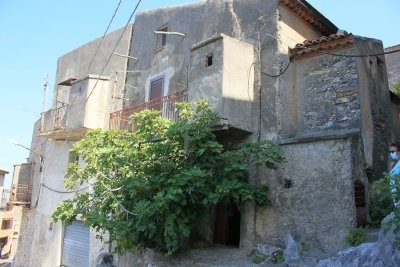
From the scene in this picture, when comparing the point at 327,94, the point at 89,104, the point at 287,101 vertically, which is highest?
the point at 89,104

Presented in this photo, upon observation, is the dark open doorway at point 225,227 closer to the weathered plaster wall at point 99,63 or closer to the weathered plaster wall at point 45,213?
the weathered plaster wall at point 99,63

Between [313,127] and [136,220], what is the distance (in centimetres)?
464

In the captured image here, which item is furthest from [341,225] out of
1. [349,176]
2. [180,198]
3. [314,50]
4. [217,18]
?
[217,18]

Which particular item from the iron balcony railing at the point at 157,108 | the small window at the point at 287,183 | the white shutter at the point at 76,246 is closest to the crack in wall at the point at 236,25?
the iron balcony railing at the point at 157,108

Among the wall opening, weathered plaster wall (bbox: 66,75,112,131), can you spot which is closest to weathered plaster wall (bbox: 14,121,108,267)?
weathered plaster wall (bbox: 66,75,112,131)

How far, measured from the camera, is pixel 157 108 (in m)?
11.2

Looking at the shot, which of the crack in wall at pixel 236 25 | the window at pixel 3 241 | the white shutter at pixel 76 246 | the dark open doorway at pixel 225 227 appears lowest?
the window at pixel 3 241

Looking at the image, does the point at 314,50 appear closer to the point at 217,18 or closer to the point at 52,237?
the point at 217,18

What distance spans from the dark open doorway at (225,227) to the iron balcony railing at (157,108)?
2.90m

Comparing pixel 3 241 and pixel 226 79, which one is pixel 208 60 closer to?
pixel 226 79

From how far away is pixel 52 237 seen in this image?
13844 millimetres

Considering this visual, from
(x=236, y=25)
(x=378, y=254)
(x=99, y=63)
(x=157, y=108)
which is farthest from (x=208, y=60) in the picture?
(x=99, y=63)

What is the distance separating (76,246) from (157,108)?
6.13 metres

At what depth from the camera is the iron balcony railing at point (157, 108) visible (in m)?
10.2
